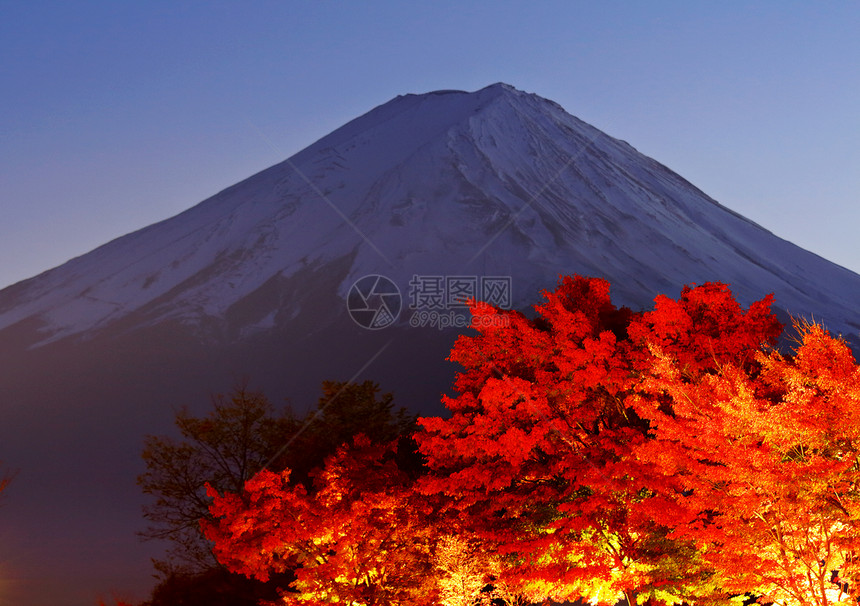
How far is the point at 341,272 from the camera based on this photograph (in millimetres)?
153750

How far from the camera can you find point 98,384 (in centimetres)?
15775

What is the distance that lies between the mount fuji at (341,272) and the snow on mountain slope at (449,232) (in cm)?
40

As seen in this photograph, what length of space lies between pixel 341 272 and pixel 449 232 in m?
19.8

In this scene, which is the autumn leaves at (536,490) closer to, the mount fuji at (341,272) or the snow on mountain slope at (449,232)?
the mount fuji at (341,272)

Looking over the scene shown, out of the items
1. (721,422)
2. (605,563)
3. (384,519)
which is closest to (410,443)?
(384,519)

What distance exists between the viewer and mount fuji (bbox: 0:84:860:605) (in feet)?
472

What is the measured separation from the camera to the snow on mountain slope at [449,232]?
153 meters

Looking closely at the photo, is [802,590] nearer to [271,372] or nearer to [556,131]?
[271,372]

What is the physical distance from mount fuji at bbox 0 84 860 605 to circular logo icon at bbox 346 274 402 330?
383 millimetres

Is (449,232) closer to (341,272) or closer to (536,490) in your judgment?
(341,272)

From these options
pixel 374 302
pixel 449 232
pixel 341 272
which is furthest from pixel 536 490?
pixel 449 232

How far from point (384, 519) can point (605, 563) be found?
571cm

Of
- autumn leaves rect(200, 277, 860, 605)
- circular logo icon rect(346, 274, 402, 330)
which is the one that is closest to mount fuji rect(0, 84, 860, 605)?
circular logo icon rect(346, 274, 402, 330)

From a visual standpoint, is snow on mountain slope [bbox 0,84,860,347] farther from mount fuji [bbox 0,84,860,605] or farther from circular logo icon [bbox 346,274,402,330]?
circular logo icon [bbox 346,274,402,330]
